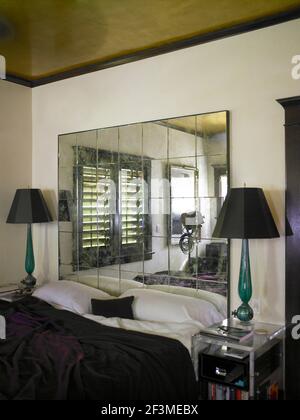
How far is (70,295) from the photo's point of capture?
3.12 m

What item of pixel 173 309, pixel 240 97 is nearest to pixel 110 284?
pixel 173 309

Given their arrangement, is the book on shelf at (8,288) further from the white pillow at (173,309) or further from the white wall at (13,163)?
the white pillow at (173,309)

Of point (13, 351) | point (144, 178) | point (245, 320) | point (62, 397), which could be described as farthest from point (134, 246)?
point (62, 397)

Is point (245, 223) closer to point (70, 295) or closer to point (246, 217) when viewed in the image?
point (246, 217)

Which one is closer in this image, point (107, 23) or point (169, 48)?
point (107, 23)

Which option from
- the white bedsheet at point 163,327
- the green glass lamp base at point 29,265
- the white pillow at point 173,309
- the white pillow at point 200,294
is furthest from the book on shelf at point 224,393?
the green glass lamp base at point 29,265

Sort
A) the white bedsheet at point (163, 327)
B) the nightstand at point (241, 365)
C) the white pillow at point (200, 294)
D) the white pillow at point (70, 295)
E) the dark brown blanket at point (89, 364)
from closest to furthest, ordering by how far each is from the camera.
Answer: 1. the dark brown blanket at point (89, 364)
2. the nightstand at point (241, 365)
3. the white bedsheet at point (163, 327)
4. the white pillow at point (200, 294)
5. the white pillow at point (70, 295)

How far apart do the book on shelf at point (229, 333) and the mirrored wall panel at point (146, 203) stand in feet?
1.28

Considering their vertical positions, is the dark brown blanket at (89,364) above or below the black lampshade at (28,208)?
below

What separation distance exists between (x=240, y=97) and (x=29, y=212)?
1.99 metres

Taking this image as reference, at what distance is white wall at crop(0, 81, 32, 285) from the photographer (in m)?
Answer: 3.83

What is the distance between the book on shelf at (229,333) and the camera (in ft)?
7.64

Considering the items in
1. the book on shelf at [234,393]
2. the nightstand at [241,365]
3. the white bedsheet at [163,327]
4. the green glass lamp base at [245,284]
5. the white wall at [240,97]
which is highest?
the white wall at [240,97]

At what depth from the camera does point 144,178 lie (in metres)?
3.21
